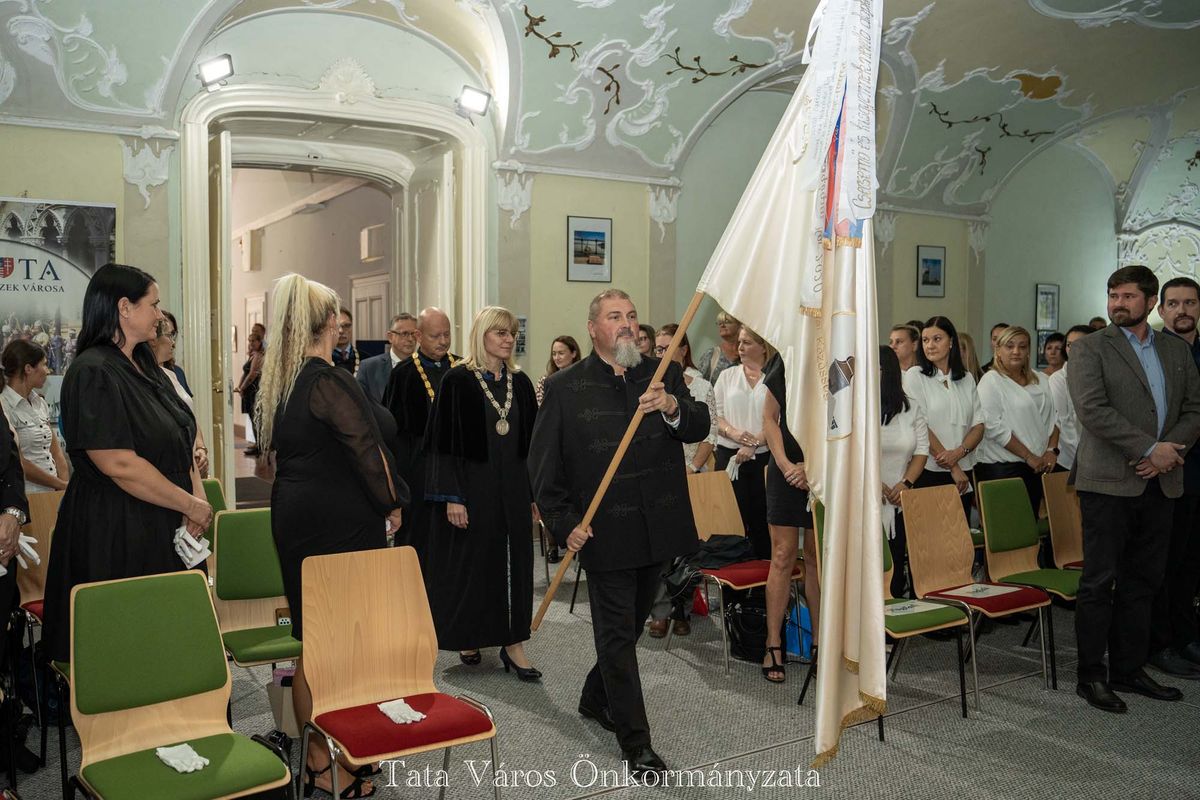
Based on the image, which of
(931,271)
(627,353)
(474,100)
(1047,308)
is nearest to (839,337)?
(627,353)

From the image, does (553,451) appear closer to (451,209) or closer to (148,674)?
(148,674)

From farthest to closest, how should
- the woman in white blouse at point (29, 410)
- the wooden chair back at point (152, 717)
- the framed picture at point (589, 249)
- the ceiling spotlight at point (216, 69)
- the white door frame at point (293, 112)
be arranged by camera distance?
1. the framed picture at point (589, 249)
2. the white door frame at point (293, 112)
3. the ceiling spotlight at point (216, 69)
4. the woman in white blouse at point (29, 410)
5. the wooden chair back at point (152, 717)

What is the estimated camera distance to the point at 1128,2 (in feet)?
27.1

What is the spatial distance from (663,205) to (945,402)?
13.1ft

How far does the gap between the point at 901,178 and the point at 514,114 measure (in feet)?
14.2

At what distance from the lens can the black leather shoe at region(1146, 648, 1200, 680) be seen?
463cm

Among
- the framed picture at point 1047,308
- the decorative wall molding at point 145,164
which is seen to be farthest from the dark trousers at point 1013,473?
the framed picture at point 1047,308

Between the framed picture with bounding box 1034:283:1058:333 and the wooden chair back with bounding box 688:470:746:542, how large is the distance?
318 inches

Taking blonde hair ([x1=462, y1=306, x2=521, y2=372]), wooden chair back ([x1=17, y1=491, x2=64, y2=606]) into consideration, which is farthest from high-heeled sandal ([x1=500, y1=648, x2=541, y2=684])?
wooden chair back ([x1=17, y1=491, x2=64, y2=606])

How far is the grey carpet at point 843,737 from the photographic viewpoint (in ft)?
11.3

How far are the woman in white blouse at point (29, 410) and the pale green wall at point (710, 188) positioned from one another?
16.7 feet

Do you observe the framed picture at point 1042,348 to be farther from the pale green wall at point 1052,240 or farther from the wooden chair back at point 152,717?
the wooden chair back at point 152,717

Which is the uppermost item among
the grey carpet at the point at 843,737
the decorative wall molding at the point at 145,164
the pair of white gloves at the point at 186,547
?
the decorative wall molding at the point at 145,164

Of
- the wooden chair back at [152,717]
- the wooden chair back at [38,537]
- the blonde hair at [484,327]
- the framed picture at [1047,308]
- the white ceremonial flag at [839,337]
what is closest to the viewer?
the white ceremonial flag at [839,337]
